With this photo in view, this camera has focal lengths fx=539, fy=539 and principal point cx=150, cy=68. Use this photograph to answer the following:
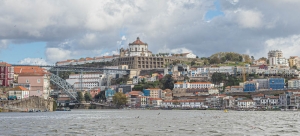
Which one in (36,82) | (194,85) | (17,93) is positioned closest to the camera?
(17,93)

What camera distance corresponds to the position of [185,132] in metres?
41.3

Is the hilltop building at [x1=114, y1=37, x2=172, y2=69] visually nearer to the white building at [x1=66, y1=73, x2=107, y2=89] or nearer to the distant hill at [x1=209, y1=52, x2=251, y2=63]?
the white building at [x1=66, y1=73, x2=107, y2=89]

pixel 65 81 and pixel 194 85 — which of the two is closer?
pixel 65 81

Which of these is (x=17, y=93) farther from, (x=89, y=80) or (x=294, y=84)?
(x=89, y=80)

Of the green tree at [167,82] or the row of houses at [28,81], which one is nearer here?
the row of houses at [28,81]

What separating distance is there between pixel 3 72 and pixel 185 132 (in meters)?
59.5

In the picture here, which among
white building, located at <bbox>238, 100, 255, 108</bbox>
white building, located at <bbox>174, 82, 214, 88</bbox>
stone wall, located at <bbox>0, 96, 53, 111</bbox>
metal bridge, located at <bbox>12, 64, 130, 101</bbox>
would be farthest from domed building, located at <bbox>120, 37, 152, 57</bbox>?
stone wall, located at <bbox>0, 96, 53, 111</bbox>

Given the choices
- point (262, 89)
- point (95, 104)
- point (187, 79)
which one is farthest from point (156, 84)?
point (262, 89)

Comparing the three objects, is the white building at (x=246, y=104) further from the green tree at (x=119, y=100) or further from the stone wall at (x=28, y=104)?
the stone wall at (x=28, y=104)

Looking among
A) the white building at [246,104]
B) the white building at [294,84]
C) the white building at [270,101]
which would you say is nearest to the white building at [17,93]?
the white building at [246,104]

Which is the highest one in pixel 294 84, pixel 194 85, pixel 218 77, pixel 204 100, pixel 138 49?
pixel 138 49

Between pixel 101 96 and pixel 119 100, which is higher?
pixel 101 96

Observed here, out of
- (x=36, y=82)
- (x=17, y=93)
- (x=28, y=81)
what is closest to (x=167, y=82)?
(x=36, y=82)

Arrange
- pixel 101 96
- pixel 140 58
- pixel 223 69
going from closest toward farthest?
pixel 101 96 < pixel 223 69 < pixel 140 58
